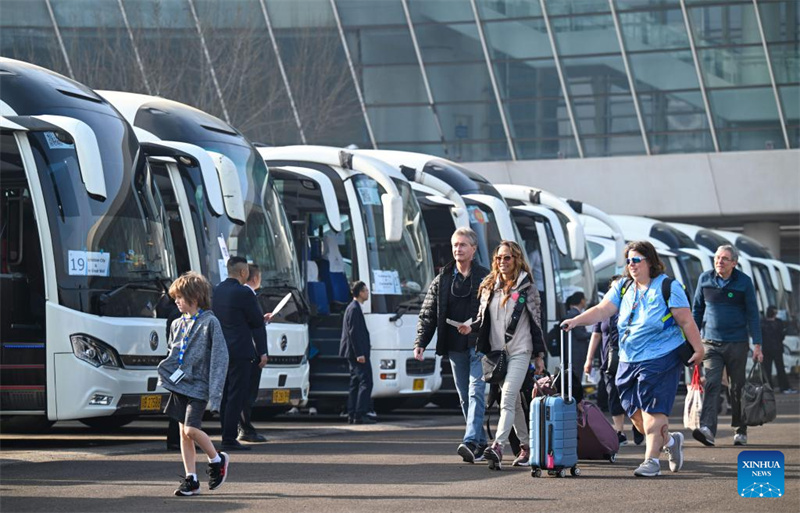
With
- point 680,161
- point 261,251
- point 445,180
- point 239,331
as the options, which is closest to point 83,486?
point 239,331

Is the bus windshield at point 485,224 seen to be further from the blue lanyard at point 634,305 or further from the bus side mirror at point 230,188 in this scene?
the blue lanyard at point 634,305

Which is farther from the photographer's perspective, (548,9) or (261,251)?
(548,9)

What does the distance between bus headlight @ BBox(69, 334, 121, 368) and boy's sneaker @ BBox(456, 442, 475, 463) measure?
3127mm

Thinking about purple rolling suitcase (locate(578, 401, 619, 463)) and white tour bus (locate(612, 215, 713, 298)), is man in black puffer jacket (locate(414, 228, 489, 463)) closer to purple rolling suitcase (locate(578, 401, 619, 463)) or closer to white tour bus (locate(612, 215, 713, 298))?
purple rolling suitcase (locate(578, 401, 619, 463))

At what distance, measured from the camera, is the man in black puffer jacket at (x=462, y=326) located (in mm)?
11094

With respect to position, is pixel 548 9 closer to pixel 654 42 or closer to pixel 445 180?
pixel 654 42

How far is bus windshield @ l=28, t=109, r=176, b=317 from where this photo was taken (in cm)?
1216

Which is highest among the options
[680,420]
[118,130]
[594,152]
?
[594,152]

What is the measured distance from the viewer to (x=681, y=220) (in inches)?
1706

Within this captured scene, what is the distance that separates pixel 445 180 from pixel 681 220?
23.2 m

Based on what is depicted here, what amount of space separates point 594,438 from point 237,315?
3.18 metres

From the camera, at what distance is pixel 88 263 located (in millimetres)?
12320

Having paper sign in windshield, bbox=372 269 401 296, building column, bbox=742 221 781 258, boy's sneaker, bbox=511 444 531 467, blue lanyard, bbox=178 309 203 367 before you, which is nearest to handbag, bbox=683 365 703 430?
boy's sneaker, bbox=511 444 531 467

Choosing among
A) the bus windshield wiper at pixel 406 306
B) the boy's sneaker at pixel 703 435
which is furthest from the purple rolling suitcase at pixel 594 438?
the bus windshield wiper at pixel 406 306
